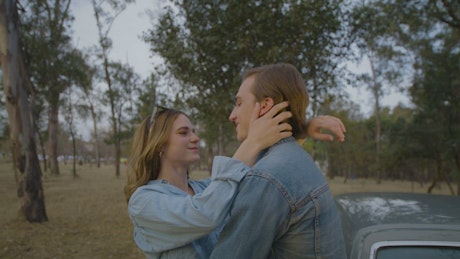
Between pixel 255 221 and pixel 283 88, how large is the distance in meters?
0.62

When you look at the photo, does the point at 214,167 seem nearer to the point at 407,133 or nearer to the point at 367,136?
the point at 407,133

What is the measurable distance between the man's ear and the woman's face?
0.77 metres

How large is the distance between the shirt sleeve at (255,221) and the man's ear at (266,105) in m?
0.40

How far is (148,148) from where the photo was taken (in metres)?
2.17

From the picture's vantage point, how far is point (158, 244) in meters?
1.66

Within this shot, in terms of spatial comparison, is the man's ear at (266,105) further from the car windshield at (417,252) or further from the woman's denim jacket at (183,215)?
the car windshield at (417,252)

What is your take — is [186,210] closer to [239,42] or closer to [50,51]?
[239,42]

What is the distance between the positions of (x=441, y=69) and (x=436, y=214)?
15483mm

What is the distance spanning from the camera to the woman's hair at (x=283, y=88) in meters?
1.59

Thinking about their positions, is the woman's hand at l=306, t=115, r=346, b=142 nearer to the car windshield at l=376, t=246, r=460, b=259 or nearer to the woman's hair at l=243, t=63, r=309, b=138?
the woman's hair at l=243, t=63, r=309, b=138

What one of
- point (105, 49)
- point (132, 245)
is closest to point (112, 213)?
point (132, 245)

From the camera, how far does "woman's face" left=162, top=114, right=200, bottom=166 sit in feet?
7.30

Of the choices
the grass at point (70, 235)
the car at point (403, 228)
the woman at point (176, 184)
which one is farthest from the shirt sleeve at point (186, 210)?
the grass at point (70, 235)

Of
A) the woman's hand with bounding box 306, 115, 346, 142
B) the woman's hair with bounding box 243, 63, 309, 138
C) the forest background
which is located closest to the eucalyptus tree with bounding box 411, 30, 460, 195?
Result: the forest background
